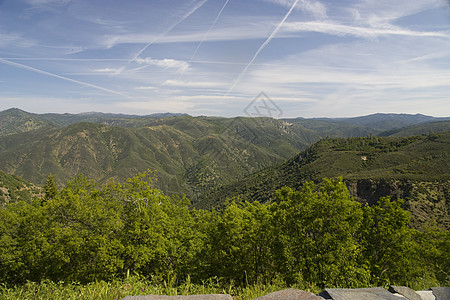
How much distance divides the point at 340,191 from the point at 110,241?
16.2 metres

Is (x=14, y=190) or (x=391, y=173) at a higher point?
(x=391, y=173)

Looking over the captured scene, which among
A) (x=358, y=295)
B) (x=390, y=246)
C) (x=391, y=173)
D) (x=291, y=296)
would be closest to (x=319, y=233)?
(x=390, y=246)

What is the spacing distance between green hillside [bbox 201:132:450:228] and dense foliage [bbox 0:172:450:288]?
66498 millimetres

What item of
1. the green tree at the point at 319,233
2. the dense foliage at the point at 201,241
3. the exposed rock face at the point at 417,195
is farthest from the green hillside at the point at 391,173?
the green tree at the point at 319,233

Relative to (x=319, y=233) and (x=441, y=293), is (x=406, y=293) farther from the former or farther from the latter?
(x=319, y=233)

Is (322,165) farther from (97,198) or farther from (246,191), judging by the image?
(97,198)

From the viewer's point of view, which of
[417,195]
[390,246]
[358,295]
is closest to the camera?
[358,295]

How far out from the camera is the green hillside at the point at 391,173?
76.2 m

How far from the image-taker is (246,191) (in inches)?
7421

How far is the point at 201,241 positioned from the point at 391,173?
117447 mm

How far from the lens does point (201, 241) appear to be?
782 inches

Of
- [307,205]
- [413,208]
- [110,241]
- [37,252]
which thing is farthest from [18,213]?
[413,208]

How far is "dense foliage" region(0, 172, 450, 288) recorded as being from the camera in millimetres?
14359

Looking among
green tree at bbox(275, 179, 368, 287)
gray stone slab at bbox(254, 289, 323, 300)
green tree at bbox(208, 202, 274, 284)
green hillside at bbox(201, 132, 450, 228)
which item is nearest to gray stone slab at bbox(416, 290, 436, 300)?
gray stone slab at bbox(254, 289, 323, 300)
